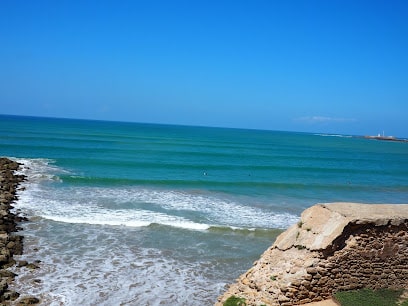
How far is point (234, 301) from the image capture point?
28.2 ft

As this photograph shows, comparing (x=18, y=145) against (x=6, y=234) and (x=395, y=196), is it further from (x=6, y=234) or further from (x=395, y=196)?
(x=395, y=196)

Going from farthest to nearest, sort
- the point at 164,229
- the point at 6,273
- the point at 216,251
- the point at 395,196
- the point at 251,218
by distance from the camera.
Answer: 1. the point at 395,196
2. the point at 251,218
3. the point at 164,229
4. the point at 216,251
5. the point at 6,273

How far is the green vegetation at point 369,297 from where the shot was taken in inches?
314

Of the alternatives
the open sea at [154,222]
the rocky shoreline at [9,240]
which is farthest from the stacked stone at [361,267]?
the rocky shoreline at [9,240]

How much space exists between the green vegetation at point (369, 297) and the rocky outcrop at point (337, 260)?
113 mm

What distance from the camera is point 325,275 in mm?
8141

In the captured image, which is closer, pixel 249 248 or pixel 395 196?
pixel 249 248

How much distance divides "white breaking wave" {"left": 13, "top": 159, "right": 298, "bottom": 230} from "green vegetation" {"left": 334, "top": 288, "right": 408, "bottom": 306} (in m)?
9.11

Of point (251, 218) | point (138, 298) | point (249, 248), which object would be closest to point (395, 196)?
point (251, 218)

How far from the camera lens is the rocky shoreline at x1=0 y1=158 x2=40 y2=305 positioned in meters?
9.52

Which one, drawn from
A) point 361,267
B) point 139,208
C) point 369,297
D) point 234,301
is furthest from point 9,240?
point 369,297

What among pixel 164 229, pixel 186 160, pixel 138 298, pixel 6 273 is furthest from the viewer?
pixel 186 160

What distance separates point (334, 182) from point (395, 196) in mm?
5822

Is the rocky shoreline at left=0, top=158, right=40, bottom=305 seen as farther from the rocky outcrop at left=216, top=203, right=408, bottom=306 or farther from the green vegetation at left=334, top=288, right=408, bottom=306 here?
the green vegetation at left=334, top=288, right=408, bottom=306
